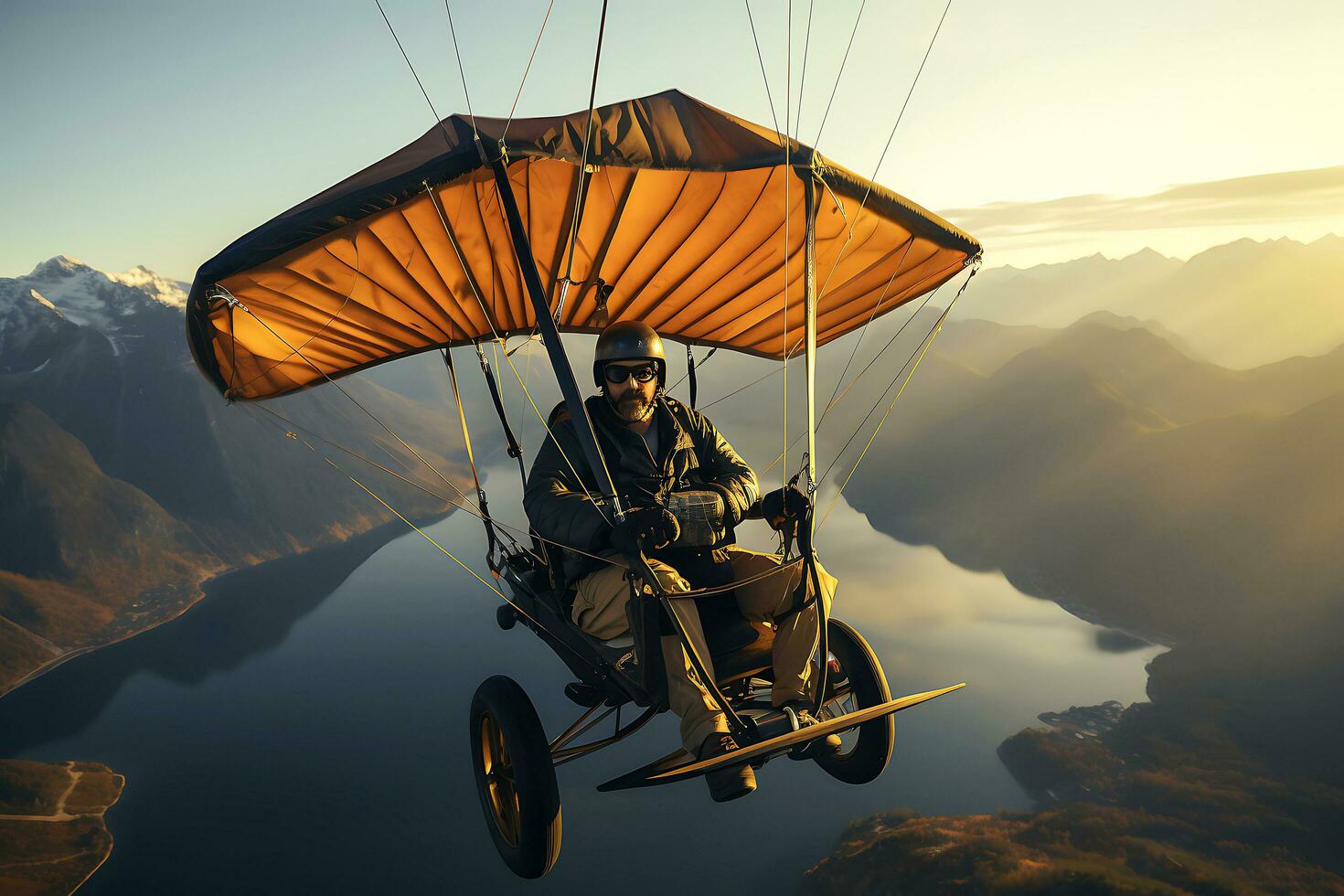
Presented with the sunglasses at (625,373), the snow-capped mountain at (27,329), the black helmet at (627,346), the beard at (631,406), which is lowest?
the beard at (631,406)

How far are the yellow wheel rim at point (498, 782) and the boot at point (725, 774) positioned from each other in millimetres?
2062

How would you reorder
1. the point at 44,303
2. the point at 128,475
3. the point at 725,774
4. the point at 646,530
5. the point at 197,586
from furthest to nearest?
the point at 44,303, the point at 128,475, the point at 197,586, the point at 646,530, the point at 725,774

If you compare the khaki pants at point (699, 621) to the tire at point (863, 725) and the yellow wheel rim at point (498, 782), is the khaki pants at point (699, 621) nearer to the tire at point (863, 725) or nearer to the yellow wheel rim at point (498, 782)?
the tire at point (863, 725)

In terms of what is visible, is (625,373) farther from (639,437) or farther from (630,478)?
(630,478)

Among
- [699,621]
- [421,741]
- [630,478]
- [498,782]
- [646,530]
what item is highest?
[630,478]

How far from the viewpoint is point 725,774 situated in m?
2.97

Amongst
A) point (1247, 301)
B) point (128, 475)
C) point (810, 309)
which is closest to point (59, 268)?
point (128, 475)

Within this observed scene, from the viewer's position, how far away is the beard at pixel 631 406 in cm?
454

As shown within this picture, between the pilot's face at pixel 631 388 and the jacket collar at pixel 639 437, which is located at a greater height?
the pilot's face at pixel 631 388

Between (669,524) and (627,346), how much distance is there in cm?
159

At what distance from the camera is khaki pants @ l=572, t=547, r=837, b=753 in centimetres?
330

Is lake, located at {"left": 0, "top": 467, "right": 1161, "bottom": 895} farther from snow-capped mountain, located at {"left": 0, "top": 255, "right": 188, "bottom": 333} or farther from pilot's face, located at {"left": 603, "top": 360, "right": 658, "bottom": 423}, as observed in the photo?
snow-capped mountain, located at {"left": 0, "top": 255, "right": 188, "bottom": 333}

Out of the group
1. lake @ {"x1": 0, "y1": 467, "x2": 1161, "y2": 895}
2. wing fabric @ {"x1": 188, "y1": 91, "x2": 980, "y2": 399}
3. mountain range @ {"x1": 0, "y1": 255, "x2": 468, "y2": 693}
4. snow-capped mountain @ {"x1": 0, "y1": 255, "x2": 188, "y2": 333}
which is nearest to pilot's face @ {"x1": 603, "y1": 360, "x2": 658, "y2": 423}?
wing fabric @ {"x1": 188, "y1": 91, "x2": 980, "y2": 399}

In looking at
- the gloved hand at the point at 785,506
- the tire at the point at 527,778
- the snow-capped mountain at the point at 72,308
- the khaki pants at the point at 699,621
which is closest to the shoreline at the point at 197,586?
the snow-capped mountain at the point at 72,308
